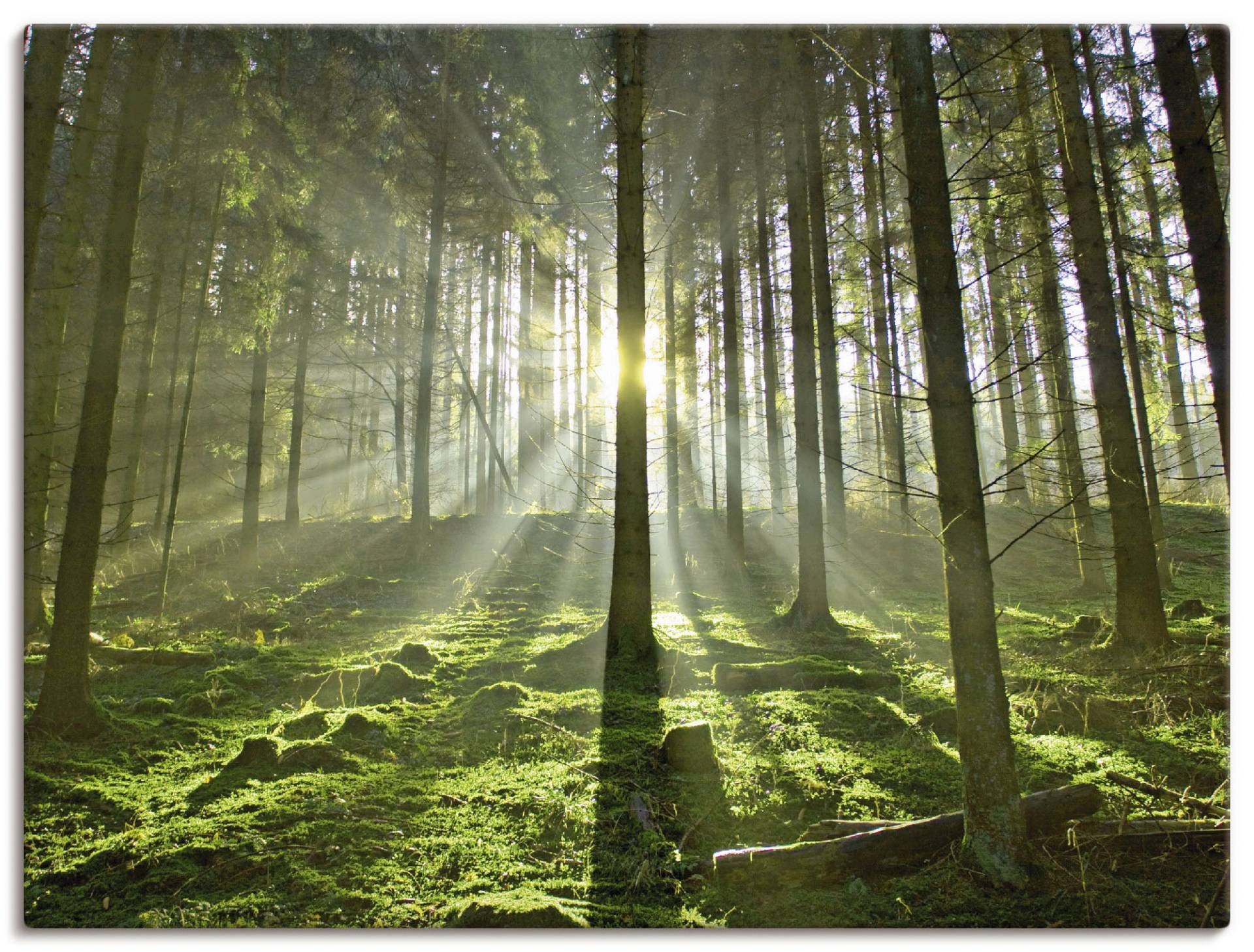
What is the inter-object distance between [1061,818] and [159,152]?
13.1m

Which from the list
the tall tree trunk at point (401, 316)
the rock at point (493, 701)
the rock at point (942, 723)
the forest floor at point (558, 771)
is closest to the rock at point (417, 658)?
the forest floor at point (558, 771)

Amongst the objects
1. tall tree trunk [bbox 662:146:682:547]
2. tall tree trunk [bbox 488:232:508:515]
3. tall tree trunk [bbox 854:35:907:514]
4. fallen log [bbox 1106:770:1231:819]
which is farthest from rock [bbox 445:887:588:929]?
tall tree trunk [bbox 488:232:508:515]

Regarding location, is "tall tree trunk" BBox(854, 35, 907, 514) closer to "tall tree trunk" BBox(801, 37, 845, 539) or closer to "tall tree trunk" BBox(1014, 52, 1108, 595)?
"tall tree trunk" BBox(801, 37, 845, 539)

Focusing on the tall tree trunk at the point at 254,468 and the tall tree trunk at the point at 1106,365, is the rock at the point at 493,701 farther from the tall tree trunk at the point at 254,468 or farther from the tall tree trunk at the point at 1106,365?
the tall tree trunk at the point at 254,468

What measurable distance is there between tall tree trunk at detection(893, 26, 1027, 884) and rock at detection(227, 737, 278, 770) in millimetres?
4068

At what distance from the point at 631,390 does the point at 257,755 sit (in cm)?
428

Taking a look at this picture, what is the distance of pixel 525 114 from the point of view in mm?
12984

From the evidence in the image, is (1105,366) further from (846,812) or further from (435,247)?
(435,247)

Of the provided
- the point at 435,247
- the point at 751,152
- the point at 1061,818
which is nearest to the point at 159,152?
the point at 435,247

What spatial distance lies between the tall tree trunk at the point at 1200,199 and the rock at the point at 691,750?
403 cm

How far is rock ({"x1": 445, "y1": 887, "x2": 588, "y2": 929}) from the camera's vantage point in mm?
2277

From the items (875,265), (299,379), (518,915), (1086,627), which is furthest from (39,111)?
(1086,627)

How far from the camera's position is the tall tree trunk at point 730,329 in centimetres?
1205

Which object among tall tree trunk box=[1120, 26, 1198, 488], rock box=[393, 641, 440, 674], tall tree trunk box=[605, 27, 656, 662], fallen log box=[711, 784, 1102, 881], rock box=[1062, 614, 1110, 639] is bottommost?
fallen log box=[711, 784, 1102, 881]
